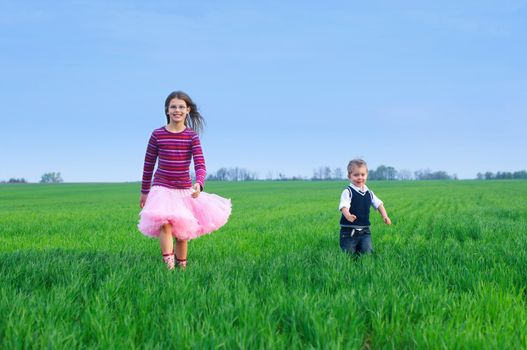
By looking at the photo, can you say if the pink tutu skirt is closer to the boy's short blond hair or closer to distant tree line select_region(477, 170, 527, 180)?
the boy's short blond hair

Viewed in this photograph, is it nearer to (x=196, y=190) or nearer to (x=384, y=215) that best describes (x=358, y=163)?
(x=384, y=215)

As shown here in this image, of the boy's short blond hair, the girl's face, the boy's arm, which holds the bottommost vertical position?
the boy's arm

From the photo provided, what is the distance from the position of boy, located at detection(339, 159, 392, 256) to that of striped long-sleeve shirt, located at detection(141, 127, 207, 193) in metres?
2.10

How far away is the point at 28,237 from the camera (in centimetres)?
1075

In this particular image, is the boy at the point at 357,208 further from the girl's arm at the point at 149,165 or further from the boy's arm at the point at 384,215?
the girl's arm at the point at 149,165

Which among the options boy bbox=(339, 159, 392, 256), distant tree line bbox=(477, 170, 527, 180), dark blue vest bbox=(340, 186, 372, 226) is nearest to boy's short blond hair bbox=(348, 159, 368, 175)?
boy bbox=(339, 159, 392, 256)

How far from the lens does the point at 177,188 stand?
562 cm

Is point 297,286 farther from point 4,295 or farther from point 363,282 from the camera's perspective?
point 4,295

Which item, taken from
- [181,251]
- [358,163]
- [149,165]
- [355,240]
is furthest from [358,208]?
[149,165]

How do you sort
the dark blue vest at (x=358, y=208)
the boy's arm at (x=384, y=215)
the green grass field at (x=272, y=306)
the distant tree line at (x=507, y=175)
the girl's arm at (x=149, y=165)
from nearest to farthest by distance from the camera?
the green grass field at (x=272, y=306) < the girl's arm at (x=149, y=165) < the boy's arm at (x=384, y=215) < the dark blue vest at (x=358, y=208) < the distant tree line at (x=507, y=175)

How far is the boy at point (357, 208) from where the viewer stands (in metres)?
6.18

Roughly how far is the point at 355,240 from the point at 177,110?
124 inches

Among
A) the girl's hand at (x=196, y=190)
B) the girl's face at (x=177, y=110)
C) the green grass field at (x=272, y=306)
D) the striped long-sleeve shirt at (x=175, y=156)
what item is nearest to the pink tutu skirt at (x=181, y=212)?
the striped long-sleeve shirt at (x=175, y=156)

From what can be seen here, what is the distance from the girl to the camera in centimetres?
535
